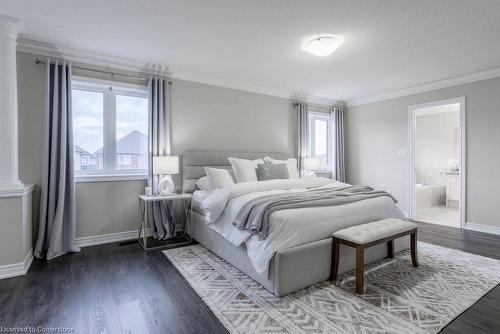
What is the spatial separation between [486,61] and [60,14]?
17.8ft

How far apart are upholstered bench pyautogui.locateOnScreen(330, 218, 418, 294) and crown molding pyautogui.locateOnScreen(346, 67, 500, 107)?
3.26 metres

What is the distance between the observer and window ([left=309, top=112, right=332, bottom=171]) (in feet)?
20.4

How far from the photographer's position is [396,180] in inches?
219

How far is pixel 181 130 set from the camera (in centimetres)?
432

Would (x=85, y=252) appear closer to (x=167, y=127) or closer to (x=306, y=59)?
(x=167, y=127)

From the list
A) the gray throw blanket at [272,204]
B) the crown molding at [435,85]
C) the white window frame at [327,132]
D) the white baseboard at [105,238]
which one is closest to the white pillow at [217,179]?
the gray throw blanket at [272,204]

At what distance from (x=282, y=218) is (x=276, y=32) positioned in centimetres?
205

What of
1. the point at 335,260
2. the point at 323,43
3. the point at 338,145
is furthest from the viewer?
the point at 338,145

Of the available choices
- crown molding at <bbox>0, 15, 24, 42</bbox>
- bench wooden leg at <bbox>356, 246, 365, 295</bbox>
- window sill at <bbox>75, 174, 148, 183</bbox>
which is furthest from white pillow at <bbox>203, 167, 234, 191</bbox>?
crown molding at <bbox>0, 15, 24, 42</bbox>

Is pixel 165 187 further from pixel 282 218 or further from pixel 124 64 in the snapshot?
pixel 282 218

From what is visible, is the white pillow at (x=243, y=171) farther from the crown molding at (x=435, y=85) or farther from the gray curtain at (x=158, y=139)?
the crown molding at (x=435, y=85)

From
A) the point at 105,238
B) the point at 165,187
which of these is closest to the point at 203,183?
the point at 165,187

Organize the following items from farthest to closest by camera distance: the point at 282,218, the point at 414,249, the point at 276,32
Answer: the point at 276,32
the point at 414,249
the point at 282,218

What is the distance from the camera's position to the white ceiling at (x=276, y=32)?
8.15 ft
